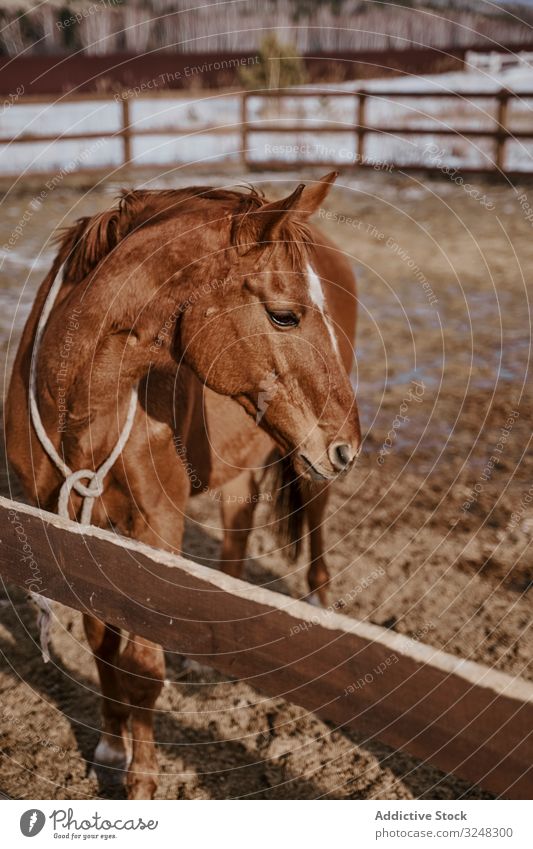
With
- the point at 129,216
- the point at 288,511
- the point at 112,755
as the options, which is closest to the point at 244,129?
the point at 288,511

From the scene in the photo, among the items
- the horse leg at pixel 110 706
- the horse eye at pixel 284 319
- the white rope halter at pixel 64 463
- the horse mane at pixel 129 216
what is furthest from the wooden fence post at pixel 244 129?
the horse eye at pixel 284 319

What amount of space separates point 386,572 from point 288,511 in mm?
951

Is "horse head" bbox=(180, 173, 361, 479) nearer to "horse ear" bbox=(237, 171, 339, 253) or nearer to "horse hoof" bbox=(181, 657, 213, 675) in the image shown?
Result: "horse ear" bbox=(237, 171, 339, 253)

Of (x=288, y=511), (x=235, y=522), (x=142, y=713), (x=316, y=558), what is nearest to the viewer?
(x=142, y=713)

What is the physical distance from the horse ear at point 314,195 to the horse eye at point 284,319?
0.98 ft

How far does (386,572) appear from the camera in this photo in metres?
4.19

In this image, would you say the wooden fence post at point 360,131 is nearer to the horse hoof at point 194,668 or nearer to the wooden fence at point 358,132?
the wooden fence at point 358,132

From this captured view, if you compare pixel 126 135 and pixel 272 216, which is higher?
pixel 126 135

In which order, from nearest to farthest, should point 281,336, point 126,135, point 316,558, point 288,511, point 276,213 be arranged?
point 276,213, point 281,336, point 288,511, point 316,558, point 126,135

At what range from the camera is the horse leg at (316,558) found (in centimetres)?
413

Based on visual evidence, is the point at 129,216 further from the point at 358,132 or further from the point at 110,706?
the point at 358,132

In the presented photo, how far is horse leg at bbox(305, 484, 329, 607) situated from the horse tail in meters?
0.32

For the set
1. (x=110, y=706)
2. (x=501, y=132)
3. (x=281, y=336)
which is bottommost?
(x=110, y=706)

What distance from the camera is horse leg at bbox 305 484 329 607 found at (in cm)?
413
